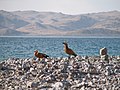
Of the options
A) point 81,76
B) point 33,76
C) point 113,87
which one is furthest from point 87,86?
point 33,76

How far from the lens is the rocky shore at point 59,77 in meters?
15.6

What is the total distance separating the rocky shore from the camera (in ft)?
51.1

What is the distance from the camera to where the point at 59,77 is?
57.4 feet

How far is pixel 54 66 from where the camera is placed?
20.1 m

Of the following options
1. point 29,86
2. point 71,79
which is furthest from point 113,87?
point 29,86

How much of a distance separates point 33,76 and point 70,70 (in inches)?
81.3

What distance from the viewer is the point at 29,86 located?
51.6 ft

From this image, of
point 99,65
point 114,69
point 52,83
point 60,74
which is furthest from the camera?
point 99,65

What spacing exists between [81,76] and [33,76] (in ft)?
8.12

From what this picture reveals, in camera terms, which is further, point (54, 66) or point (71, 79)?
point (54, 66)

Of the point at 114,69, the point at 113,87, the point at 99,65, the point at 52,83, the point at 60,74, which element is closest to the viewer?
the point at 113,87

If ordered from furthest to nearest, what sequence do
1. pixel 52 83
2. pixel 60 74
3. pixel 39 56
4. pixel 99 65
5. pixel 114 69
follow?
pixel 39 56, pixel 99 65, pixel 114 69, pixel 60 74, pixel 52 83

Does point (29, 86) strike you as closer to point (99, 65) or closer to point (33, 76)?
point (33, 76)

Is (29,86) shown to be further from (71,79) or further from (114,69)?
(114,69)
